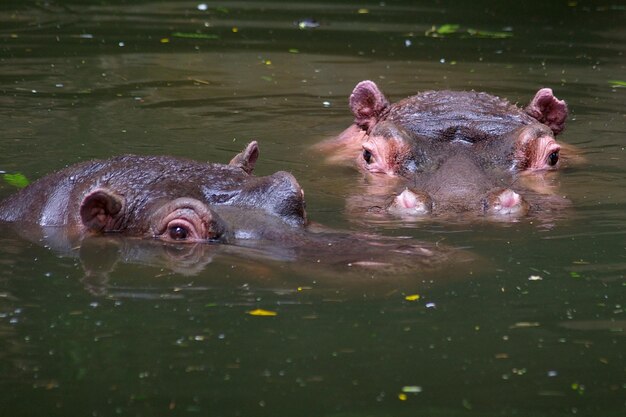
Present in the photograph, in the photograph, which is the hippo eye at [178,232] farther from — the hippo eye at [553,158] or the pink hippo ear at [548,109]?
the pink hippo ear at [548,109]

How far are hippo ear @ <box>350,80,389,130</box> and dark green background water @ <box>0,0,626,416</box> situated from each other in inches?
23.4

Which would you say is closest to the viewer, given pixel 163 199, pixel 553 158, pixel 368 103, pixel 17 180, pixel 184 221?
pixel 184 221

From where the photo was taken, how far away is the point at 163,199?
7422 millimetres

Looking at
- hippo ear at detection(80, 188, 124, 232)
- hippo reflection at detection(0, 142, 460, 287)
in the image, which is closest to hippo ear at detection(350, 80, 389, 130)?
hippo reflection at detection(0, 142, 460, 287)

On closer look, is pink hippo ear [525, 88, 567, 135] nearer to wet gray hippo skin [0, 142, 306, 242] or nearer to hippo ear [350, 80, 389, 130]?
hippo ear [350, 80, 389, 130]

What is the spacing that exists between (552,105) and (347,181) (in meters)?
1.98

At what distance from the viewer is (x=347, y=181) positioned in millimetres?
9914

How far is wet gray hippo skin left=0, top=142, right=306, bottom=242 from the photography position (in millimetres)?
7242

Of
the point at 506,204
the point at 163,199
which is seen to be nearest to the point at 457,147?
the point at 506,204

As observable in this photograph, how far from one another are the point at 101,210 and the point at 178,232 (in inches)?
20.1

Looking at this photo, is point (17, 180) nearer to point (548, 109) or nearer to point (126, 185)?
point (126, 185)

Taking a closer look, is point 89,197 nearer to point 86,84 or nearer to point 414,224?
point 414,224

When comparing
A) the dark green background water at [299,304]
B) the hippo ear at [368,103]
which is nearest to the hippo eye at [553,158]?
the dark green background water at [299,304]

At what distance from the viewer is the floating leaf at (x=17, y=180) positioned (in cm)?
923
